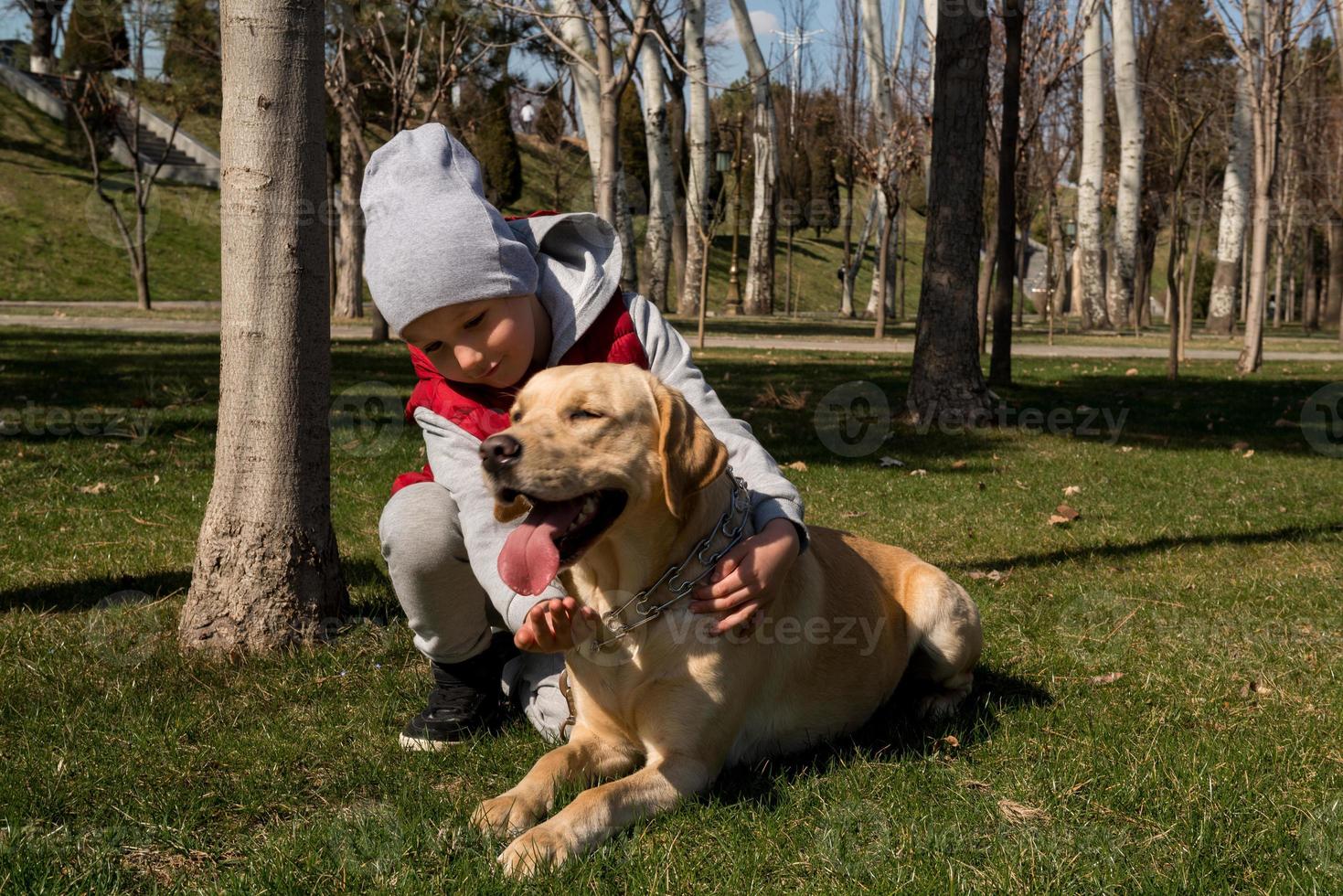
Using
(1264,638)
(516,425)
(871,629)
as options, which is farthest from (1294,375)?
(516,425)

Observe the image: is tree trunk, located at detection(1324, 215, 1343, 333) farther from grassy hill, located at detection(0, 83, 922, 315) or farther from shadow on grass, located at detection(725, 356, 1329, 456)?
grassy hill, located at detection(0, 83, 922, 315)

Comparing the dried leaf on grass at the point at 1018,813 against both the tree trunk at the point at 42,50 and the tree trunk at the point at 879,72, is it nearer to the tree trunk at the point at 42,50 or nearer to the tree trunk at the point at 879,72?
the tree trunk at the point at 879,72

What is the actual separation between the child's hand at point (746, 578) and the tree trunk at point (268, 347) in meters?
1.85

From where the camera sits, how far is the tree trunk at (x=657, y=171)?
79.7ft

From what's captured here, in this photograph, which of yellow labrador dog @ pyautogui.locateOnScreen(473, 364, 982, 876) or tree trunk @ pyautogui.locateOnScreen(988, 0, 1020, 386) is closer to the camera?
yellow labrador dog @ pyautogui.locateOnScreen(473, 364, 982, 876)

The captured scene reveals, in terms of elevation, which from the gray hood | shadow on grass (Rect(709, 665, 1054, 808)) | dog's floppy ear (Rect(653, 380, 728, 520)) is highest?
the gray hood

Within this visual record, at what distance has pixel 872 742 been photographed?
3.46 metres

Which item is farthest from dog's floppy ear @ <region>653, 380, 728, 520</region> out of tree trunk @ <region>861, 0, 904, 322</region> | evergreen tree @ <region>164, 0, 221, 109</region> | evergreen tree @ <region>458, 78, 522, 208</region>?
evergreen tree @ <region>458, 78, 522, 208</region>

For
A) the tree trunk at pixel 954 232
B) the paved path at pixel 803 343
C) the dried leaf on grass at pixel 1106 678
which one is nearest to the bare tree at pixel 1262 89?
the paved path at pixel 803 343

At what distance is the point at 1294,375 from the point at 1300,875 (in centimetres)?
1617

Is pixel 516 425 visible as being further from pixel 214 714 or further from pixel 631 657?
pixel 214 714

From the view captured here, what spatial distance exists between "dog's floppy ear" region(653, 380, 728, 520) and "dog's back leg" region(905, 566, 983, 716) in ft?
3.86

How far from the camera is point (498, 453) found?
255 centimetres

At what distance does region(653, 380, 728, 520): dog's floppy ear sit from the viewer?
8.99 ft
